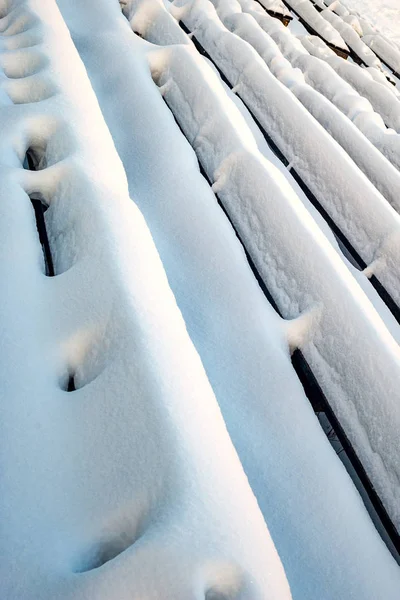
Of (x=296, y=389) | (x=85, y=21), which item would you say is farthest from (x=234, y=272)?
(x=85, y=21)

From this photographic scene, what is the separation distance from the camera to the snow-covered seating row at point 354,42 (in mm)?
2759

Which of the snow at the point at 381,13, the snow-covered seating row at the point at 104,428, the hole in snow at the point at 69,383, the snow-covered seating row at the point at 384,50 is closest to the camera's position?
the snow-covered seating row at the point at 104,428

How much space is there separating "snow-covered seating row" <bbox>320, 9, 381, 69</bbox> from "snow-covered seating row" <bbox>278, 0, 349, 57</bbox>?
0.10 metres

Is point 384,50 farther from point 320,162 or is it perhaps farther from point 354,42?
point 320,162

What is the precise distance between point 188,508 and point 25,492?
0.18m

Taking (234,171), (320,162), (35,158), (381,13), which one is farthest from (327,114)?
(381,13)

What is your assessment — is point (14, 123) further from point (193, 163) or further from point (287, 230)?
point (287, 230)

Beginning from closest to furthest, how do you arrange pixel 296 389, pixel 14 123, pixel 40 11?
pixel 296 389 < pixel 14 123 < pixel 40 11

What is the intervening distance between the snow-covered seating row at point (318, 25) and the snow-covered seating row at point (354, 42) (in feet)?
0.31

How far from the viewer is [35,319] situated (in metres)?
0.72

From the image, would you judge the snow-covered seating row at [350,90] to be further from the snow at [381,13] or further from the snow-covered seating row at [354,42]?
the snow at [381,13]

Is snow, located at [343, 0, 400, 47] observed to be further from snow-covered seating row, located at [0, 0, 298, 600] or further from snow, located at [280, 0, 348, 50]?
snow-covered seating row, located at [0, 0, 298, 600]

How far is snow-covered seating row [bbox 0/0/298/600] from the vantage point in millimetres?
495

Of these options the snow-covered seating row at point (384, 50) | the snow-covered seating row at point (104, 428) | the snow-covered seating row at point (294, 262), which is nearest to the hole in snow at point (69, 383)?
the snow-covered seating row at point (104, 428)
